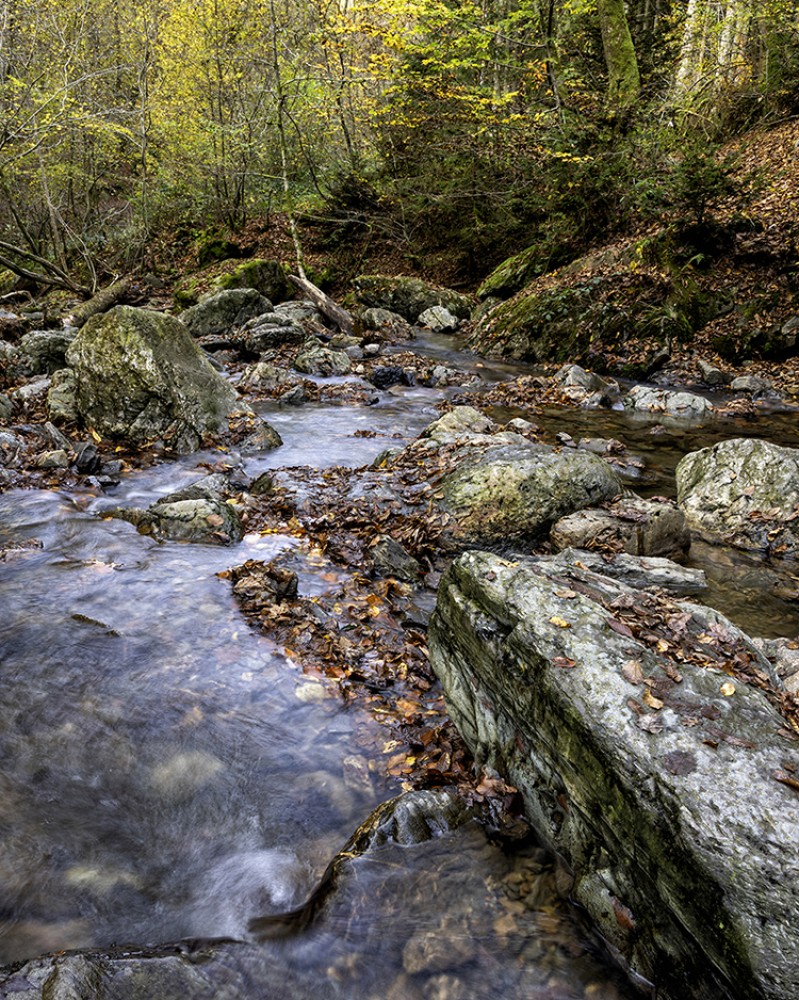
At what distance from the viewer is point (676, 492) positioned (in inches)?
305

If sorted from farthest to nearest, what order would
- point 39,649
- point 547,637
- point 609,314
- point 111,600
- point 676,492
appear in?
1. point 609,314
2. point 676,492
3. point 111,600
4. point 39,649
5. point 547,637

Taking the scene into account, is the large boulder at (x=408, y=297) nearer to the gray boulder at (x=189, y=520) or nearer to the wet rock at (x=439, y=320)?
the wet rock at (x=439, y=320)

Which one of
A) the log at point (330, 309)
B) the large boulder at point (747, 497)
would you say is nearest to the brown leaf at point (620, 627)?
the large boulder at point (747, 497)

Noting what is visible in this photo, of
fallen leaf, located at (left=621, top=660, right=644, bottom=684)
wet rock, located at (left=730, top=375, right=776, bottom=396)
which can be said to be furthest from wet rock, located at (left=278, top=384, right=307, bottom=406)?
fallen leaf, located at (left=621, top=660, right=644, bottom=684)

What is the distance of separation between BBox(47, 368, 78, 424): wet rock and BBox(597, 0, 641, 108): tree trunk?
14727 millimetres

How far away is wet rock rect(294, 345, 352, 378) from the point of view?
13.8 m

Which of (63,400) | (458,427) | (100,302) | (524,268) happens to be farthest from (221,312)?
(458,427)

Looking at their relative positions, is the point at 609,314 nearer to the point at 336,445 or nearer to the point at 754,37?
the point at 336,445

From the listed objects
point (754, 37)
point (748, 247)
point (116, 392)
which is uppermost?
point (754, 37)

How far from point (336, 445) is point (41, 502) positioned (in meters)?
4.14

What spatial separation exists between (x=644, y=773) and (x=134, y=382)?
27.1 feet

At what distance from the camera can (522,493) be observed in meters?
6.47

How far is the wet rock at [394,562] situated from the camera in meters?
5.75

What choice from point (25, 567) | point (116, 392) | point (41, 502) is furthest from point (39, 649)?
point (116, 392)
